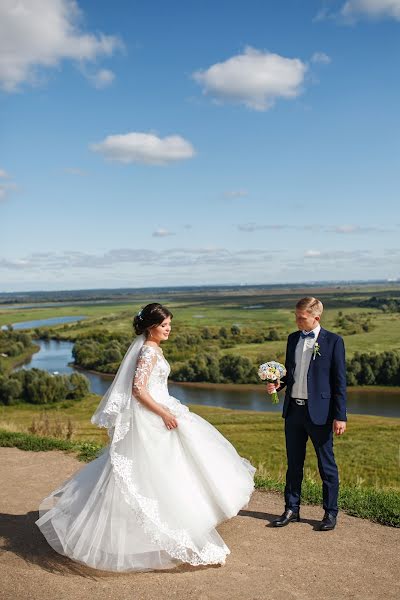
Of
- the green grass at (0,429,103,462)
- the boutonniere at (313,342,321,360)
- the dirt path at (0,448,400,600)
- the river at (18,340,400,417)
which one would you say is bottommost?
the river at (18,340,400,417)

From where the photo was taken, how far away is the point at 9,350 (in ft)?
310

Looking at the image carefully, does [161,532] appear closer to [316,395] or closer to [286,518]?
[286,518]

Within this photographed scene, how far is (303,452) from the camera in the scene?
6.76 metres

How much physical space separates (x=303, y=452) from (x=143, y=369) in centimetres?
249

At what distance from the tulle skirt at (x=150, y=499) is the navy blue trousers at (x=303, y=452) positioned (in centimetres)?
86

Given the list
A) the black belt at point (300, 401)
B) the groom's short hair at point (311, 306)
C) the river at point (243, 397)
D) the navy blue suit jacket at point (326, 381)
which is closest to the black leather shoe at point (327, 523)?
the navy blue suit jacket at point (326, 381)

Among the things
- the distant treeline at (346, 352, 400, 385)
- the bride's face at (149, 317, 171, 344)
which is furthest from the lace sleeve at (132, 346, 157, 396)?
the distant treeline at (346, 352, 400, 385)

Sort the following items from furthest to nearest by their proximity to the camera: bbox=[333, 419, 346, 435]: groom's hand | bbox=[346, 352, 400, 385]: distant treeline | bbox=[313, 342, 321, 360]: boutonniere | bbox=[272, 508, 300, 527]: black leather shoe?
bbox=[346, 352, 400, 385]: distant treeline < bbox=[272, 508, 300, 527]: black leather shoe < bbox=[313, 342, 321, 360]: boutonniere < bbox=[333, 419, 346, 435]: groom's hand

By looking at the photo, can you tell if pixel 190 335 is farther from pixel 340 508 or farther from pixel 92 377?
pixel 340 508

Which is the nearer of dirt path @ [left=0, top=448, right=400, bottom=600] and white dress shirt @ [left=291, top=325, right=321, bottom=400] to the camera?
dirt path @ [left=0, top=448, right=400, bottom=600]

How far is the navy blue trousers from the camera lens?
6316mm

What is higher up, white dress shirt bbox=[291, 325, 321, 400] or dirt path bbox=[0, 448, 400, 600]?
white dress shirt bbox=[291, 325, 321, 400]

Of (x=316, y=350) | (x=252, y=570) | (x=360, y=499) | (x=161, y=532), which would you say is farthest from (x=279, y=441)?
(x=161, y=532)

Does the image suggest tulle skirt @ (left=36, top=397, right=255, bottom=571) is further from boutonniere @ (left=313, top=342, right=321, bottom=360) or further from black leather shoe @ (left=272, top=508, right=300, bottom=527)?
boutonniere @ (left=313, top=342, right=321, bottom=360)
